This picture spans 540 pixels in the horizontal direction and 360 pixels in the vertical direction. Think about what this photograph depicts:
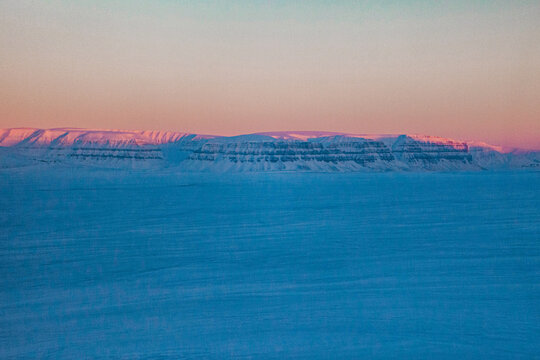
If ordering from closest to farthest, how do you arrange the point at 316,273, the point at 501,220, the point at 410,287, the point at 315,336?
the point at 315,336
the point at 410,287
the point at 316,273
the point at 501,220

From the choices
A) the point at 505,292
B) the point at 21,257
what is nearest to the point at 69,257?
the point at 21,257

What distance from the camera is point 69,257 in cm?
1388

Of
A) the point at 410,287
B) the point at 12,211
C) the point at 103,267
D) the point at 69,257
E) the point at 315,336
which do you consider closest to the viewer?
the point at 315,336

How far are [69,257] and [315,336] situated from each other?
8.18 metres

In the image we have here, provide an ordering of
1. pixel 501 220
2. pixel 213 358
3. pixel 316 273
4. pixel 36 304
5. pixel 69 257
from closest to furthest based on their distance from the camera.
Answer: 1. pixel 213 358
2. pixel 36 304
3. pixel 316 273
4. pixel 69 257
5. pixel 501 220

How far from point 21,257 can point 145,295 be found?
5.54 m

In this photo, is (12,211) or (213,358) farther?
(12,211)

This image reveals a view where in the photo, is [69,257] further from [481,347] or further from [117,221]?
[481,347]

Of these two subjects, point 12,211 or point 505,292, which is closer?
point 505,292

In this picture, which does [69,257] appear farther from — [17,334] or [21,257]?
[17,334]

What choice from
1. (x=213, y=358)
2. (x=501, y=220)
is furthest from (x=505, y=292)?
(x=501, y=220)

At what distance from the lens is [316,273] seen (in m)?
11.8

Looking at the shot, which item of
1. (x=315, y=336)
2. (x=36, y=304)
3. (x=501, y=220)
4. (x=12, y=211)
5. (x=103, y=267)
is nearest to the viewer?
(x=315, y=336)

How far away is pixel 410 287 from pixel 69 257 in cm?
830
